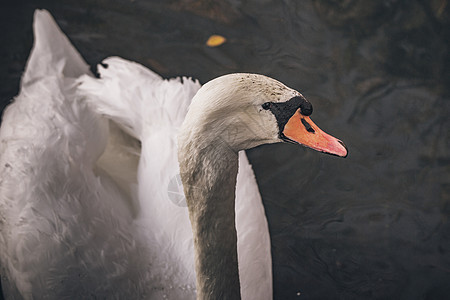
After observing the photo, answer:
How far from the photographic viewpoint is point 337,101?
3.17m

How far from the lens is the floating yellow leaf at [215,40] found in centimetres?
350

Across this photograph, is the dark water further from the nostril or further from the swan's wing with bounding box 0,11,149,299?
the nostril

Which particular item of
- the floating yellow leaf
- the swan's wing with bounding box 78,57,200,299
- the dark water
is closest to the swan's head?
the swan's wing with bounding box 78,57,200,299

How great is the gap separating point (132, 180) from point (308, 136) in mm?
1291

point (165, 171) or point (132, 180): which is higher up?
point (165, 171)

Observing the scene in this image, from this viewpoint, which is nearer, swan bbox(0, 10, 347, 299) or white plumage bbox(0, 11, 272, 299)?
swan bbox(0, 10, 347, 299)

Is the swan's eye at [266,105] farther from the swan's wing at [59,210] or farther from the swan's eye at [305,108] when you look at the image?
the swan's wing at [59,210]

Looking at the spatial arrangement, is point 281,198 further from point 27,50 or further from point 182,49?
point 27,50

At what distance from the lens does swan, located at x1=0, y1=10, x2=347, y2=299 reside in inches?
57.2

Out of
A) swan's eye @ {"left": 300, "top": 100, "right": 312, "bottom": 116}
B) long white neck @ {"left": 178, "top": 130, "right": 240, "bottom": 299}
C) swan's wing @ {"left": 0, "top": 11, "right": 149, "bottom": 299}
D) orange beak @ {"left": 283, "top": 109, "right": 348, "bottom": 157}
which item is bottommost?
swan's wing @ {"left": 0, "top": 11, "right": 149, "bottom": 299}

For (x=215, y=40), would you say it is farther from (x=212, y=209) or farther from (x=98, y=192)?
(x=212, y=209)

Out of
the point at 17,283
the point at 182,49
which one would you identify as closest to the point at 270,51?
the point at 182,49

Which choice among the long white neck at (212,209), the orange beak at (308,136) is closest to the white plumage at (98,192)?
the long white neck at (212,209)

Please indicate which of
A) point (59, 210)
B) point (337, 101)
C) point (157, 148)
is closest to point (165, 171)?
point (157, 148)
